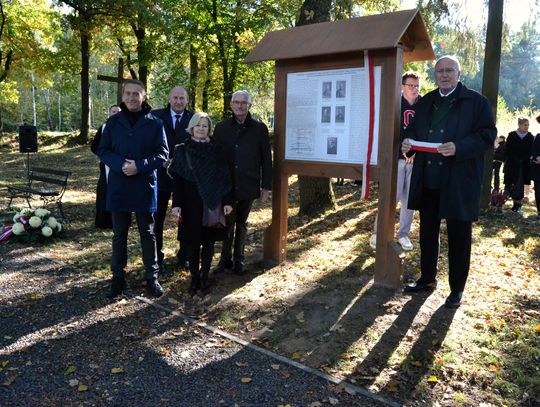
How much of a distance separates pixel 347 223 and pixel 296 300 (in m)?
3.26

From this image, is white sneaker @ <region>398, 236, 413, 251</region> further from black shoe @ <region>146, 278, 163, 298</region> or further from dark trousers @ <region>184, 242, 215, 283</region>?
black shoe @ <region>146, 278, 163, 298</region>

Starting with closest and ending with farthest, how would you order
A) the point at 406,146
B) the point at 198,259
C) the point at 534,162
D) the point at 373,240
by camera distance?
the point at 406,146, the point at 198,259, the point at 373,240, the point at 534,162

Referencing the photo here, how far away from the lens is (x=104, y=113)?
55.8m

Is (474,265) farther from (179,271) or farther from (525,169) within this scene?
(525,169)

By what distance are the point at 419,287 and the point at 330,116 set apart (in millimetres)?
1972

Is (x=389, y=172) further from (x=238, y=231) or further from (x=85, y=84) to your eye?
(x=85, y=84)

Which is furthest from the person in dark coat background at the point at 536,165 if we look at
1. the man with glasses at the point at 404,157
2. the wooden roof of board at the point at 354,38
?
the wooden roof of board at the point at 354,38

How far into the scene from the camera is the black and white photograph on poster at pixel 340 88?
489 cm

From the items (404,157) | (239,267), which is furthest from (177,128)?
(404,157)

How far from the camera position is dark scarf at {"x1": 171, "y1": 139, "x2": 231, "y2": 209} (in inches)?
175

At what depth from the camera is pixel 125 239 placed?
4633 mm

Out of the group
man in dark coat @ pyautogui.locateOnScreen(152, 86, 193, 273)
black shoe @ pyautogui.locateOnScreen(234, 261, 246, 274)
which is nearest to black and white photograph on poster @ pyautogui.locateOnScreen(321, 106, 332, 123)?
man in dark coat @ pyautogui.locateOnScreen(152, 86, 193, 273)

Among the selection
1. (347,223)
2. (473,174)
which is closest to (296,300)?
(473,174)

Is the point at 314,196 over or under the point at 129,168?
under
